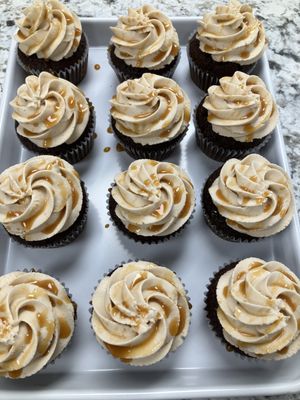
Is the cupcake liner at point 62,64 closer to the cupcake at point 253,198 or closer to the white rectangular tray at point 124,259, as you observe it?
the white rectangular tray at point 124,259

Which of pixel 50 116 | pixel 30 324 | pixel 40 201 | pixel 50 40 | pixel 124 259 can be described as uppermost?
pixel 50 40

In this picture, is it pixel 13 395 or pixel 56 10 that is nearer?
pixel 13 395

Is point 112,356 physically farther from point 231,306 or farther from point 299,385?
point 299,385

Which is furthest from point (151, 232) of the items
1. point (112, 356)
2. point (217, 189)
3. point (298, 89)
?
point (298, 89)

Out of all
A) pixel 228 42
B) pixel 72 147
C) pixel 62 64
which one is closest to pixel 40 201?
pixel 72 147

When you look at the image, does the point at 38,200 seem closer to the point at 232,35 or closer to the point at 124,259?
the point at 124,259

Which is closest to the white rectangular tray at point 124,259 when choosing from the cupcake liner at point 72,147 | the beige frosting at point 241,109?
the cupcake liner at point 72,147
